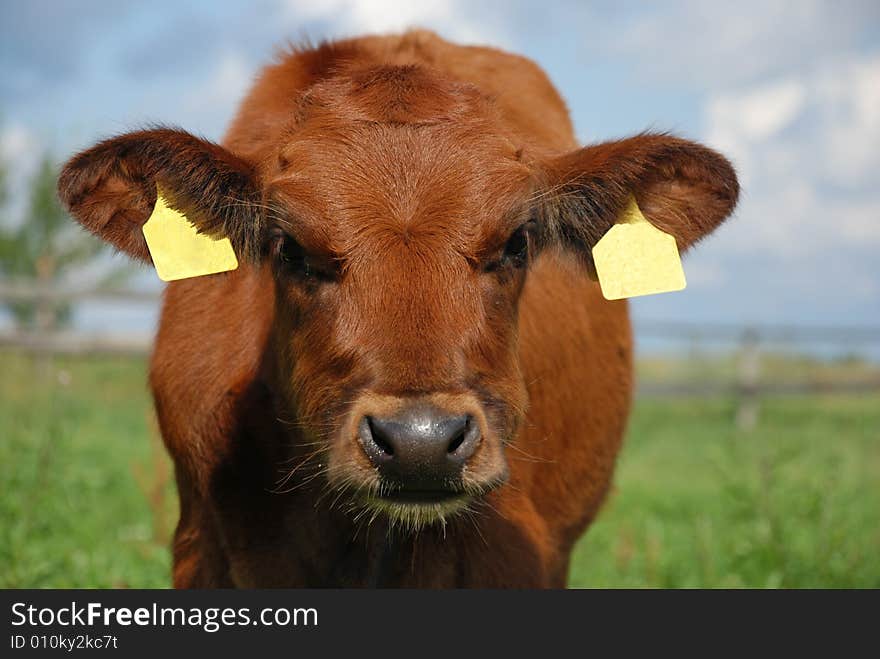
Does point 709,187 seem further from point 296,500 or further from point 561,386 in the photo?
point 296,500

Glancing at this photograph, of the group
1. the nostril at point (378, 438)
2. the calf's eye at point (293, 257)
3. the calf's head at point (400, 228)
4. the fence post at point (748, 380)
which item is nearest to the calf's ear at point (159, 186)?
the calf's head at point (400, 228)

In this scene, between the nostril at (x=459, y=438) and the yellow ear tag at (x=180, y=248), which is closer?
the nostril at (x=459, y=438)

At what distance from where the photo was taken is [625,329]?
223 inches

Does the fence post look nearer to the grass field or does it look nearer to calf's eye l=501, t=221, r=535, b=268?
the grass field

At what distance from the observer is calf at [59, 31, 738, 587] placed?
3.05 meters

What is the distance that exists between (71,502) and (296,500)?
428 centimetres

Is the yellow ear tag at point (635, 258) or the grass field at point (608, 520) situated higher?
the yellow ear tag at point (635, 258)

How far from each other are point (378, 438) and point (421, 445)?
166mm

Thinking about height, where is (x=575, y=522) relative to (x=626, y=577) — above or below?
above

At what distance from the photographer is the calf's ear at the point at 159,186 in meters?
3.52

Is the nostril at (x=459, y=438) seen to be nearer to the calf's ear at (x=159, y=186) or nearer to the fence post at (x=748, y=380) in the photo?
the calf's ear at (x=159, y=186)

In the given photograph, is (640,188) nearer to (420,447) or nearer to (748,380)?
(420,447)

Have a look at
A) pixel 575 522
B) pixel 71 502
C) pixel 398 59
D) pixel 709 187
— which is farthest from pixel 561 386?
pixel 71 502

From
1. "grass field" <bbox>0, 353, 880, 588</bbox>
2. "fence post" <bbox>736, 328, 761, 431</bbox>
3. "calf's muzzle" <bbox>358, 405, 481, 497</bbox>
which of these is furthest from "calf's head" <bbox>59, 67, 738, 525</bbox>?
"fence post" <bbox>736, 328, 761, 431</bbox>
